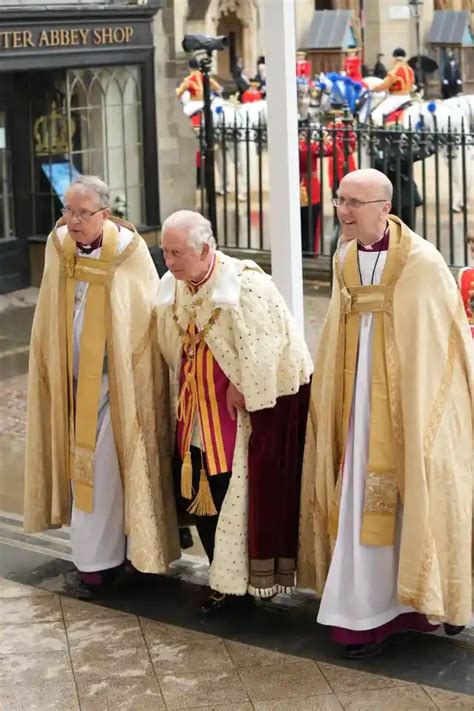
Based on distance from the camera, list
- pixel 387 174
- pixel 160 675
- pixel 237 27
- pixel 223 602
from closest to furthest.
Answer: pixel 160 675 → pixel 223 602 → pixel 387 174 → pixel 237 27

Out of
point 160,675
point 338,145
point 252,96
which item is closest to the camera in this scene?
point 160,675

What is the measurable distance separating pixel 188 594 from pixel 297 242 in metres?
1.65

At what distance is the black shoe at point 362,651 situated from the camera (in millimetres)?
4960

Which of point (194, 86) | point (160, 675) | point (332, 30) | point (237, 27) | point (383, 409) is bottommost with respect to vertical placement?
point (160, 675)

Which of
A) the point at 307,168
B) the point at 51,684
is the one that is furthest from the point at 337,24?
the point at 51,684

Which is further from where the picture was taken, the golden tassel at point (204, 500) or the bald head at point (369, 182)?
the golden tassel at point (204, 500)

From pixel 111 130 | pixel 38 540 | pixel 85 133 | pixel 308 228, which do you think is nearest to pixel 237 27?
pixel 308 228

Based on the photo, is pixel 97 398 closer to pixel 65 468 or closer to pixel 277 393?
pixel 65 468

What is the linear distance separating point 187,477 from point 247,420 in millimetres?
346

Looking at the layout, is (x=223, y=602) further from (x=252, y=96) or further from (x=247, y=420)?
(x=252, y=96)

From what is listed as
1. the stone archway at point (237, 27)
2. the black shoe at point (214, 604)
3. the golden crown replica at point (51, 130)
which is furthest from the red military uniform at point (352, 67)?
the black shoe at point (214, 604)

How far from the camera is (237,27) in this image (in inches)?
1019

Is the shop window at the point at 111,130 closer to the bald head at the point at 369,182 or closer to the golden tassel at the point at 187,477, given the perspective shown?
the golden tassel at the point at 187,477

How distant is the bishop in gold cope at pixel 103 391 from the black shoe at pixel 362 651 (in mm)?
854
